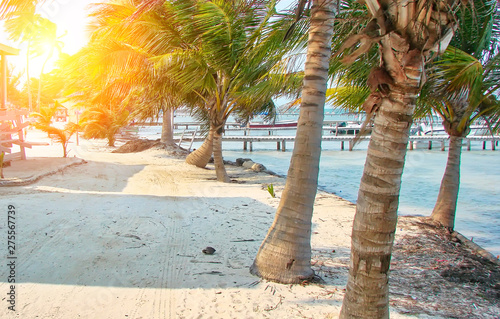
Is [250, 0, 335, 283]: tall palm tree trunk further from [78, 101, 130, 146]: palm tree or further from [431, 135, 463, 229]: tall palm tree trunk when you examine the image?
[78, 101, 130, 146]: palm tree

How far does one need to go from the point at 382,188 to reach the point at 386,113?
0.43 meters

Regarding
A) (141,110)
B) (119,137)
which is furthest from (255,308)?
(119,137)

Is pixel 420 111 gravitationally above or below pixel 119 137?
above

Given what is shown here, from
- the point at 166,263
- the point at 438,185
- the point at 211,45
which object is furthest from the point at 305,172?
the point at 438,185

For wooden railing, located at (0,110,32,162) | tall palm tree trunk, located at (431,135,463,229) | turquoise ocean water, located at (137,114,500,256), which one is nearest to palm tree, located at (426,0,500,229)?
tall palm tree trunk, located at (431,135,463,229)

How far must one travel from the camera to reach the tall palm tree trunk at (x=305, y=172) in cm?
→ 368

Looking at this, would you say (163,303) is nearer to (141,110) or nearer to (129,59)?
(129,59)

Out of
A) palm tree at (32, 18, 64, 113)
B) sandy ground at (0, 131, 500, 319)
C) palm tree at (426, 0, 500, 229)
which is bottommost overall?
sandy ground at (0, 131, 500, 319)

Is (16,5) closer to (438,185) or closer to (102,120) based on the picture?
(438,185)

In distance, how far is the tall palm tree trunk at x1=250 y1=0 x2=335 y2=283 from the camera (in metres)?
3.68

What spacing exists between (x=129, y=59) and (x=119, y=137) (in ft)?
58.1

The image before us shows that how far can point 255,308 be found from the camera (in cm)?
321

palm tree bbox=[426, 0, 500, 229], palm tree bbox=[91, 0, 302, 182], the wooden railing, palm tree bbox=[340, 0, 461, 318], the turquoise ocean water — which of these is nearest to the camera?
palm tree bbox=[340, 0, 461, 318]

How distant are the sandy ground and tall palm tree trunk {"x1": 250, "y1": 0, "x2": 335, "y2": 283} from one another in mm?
202
